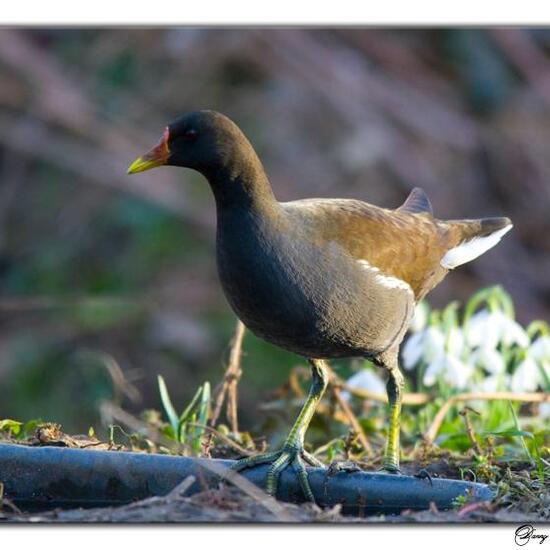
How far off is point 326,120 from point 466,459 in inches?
223

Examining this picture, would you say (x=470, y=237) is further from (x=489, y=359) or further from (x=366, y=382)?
(x=366, y=382)

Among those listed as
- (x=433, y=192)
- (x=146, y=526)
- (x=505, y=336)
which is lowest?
(x=146, y=526)

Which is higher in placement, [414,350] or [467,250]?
[467,250]

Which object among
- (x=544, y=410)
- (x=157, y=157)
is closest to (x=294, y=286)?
(x=157, y=157)

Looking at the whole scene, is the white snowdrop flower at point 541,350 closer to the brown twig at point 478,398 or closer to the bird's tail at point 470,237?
the brown twig at point 478,398

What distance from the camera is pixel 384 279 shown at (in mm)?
4520

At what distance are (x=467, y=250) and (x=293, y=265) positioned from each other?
1.19m

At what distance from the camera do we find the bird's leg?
A: 4.24 m

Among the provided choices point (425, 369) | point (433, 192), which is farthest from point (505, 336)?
point (433, 192)

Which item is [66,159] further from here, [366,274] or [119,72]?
→ [366,274]

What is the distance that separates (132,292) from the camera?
9.84 m

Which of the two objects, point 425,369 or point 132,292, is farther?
point 132,292

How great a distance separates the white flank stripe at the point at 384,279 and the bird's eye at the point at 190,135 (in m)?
0.71

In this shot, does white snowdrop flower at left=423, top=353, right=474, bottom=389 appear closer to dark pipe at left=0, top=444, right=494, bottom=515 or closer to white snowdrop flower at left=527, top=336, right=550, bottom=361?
white snowdrop flower at left=527, top=336, right=550, bottom=361
